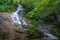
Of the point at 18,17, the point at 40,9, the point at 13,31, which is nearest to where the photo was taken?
the point at 40,9

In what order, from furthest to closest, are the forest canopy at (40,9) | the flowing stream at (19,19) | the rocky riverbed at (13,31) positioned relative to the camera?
the flowing stream at (19,19)
the forest canopy at (40,9)
the rocky riverbed at (13,31)


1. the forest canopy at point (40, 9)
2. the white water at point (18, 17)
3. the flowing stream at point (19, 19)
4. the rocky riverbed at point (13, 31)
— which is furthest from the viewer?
the white water at point (18, 17)

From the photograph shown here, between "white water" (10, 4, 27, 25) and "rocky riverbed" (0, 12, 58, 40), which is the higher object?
"white water" (10, 4, 27, 25)

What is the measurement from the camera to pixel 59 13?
810cm

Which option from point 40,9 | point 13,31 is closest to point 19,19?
point 13,31

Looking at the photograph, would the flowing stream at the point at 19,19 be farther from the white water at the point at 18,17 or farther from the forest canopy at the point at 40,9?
the forest canopy at the point at 40,9

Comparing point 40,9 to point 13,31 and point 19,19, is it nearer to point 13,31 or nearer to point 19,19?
point 13,31

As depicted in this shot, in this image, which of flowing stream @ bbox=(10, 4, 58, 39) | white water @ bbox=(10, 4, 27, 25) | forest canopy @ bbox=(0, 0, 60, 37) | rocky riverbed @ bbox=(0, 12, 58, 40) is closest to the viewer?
rocky riverbed @ bbox=(0, 12, 58, 40)

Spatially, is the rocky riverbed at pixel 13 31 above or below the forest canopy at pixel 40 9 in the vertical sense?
below

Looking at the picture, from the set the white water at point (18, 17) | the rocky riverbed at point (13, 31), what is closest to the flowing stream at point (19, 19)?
the white water at point (18, 17)

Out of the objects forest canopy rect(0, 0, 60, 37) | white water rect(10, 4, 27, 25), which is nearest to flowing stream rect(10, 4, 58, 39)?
white water rect(10, 4, 27, 25)

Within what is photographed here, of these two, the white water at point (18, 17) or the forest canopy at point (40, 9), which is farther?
the white water at point (18, 17)

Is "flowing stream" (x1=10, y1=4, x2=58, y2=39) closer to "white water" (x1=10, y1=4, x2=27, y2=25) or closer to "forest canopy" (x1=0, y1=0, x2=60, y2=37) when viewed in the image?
"white water" (x1=10, y1=4, x2=27, y2=25)

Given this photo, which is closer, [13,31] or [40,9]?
A: [40,9]
